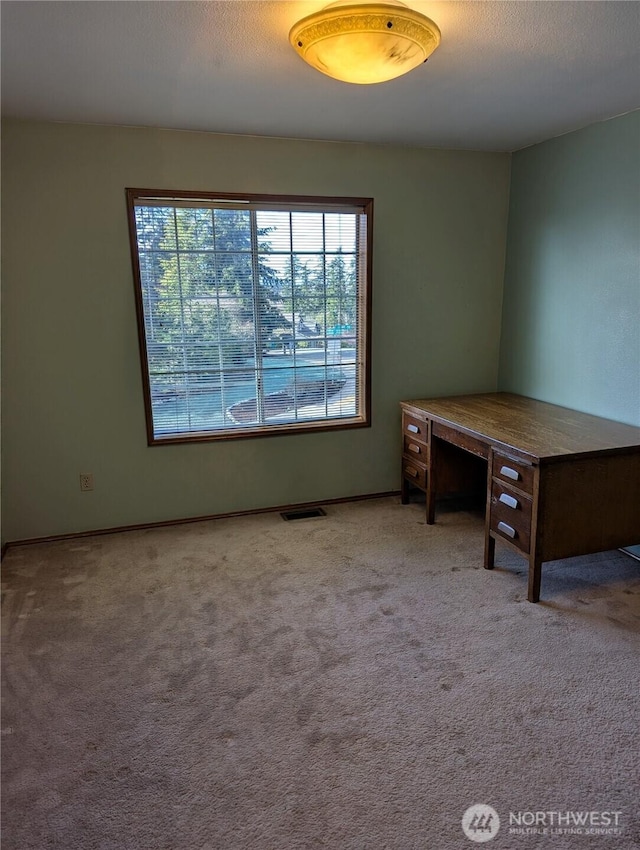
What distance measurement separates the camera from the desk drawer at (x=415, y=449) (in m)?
3.56

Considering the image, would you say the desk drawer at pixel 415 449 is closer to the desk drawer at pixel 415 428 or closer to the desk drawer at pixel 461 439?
the desk drawer at pixel 415 428

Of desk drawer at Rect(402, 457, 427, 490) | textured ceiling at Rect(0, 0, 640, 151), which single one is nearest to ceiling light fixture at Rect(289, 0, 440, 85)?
textured ceiling at Rect(0, 0, 640, 151)

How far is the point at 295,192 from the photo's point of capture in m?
3.47

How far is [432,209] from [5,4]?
2.66m

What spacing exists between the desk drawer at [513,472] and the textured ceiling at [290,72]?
1.66 metres

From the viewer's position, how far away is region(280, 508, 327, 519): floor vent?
3.72 meters

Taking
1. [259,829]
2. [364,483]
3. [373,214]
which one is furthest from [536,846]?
[373,214]

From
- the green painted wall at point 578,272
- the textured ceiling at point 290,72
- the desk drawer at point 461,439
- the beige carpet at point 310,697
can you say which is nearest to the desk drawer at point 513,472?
the desk drawer at point 461,439

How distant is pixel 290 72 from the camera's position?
2.33 m

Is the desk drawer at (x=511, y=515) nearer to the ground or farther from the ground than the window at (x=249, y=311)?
nearer to the ground

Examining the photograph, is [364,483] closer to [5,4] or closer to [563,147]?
[563,147]

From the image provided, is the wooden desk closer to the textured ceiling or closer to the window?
the window

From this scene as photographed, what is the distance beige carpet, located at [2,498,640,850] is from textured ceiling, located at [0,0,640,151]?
2298 mm

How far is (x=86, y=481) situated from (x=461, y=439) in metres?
2.21
